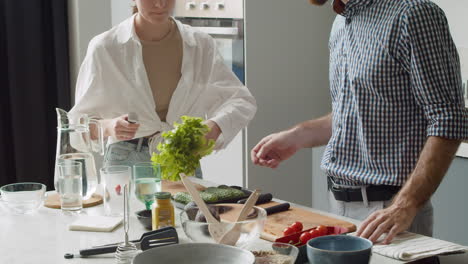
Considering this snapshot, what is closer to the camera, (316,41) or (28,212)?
(28,212)

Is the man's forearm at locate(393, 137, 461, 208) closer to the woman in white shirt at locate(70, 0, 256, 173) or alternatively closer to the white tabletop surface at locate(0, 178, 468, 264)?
the white tabletop surface at locate(0, 178, 468, 264)

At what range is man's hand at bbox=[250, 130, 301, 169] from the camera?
7.45 ft

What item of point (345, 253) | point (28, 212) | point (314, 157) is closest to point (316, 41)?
point (314, 157)

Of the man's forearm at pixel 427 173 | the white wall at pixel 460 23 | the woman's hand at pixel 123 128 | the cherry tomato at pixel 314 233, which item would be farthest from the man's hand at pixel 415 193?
the white wall at pixel 460 23

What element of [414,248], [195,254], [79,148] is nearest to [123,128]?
[79,148]

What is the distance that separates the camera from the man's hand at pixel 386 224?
1.71 meters

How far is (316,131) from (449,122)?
58 cm

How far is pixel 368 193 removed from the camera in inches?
82.6

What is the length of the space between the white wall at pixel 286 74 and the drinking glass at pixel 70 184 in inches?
85.3

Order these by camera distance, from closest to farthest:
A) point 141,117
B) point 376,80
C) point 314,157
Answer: point 376,80 → point 141,117 → point 314,157

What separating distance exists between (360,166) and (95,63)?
1.20m

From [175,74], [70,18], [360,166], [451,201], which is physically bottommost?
[451,201]

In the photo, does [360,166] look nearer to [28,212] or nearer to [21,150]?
[28,212]

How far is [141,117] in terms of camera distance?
9.02 ft
